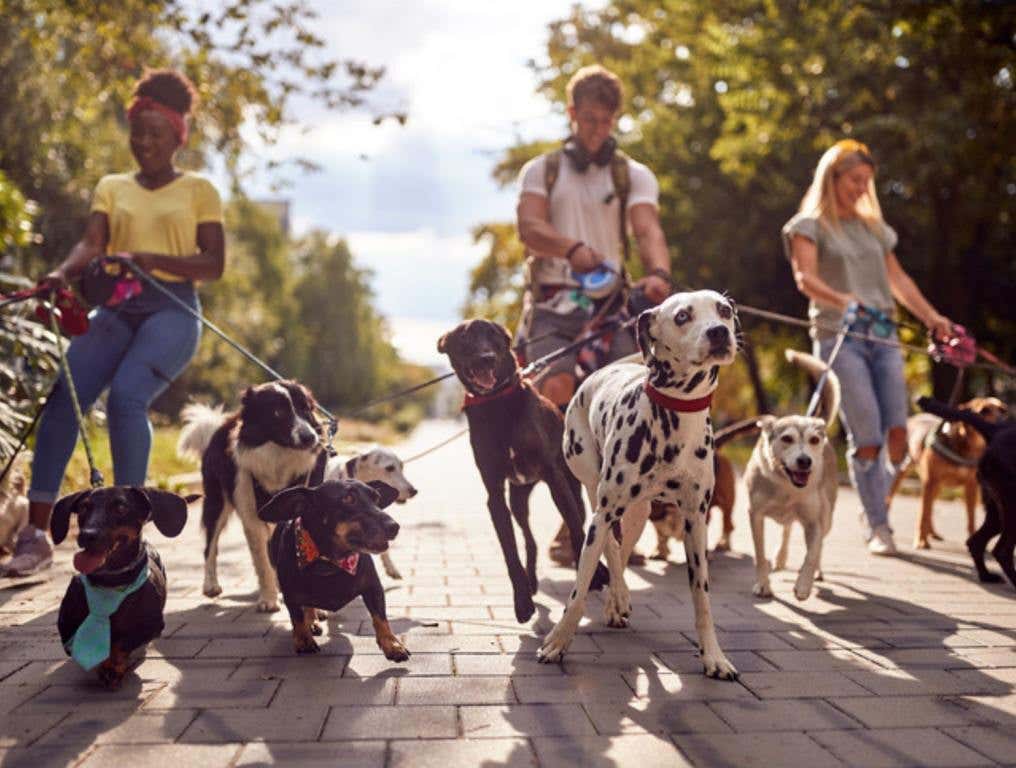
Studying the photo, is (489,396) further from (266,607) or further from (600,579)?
(266,607)

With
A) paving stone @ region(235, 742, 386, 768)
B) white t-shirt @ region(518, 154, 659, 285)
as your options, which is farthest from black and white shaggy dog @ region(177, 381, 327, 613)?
white t-shirt @ region(518, 154, 659, 285)

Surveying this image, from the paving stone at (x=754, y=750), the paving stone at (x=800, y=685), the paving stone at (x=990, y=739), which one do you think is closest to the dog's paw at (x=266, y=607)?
the paving stone at (x=800, y=685)

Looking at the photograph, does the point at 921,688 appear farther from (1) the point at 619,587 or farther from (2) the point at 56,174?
(2) the point at 56,174

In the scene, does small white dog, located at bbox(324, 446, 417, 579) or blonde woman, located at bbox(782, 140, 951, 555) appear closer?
small white dog, located at bbox(324, 446, 417, 579)

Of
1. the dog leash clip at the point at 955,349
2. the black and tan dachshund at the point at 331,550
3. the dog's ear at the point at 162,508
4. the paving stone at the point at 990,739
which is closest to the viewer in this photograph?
the paving stone at the point at 990,739

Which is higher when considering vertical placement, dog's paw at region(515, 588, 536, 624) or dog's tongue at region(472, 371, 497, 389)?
dog's tongue at region(472, 371, 497, 389)

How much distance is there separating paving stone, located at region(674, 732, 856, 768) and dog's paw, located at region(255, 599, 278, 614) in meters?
2.60

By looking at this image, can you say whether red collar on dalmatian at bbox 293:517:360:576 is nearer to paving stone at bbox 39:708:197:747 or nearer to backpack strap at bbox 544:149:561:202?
paving stone at bbox 39:708:197:747

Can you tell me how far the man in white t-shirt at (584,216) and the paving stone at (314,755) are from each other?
3.61 meters

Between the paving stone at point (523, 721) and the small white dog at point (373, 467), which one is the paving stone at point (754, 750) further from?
the small white dog at point (373, 467)

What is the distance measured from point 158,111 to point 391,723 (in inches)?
167

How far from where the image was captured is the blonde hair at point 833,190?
7074 mm

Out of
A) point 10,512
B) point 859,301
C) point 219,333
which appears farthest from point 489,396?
point 859,301

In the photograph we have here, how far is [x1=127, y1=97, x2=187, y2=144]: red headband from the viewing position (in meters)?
5.82
